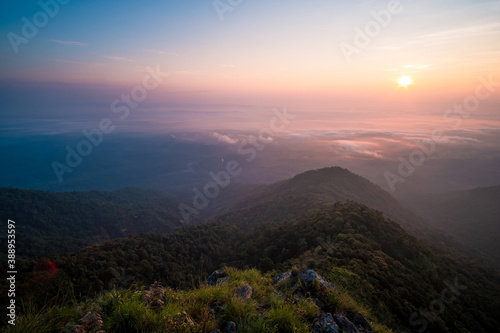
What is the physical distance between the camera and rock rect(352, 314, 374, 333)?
6.43 m

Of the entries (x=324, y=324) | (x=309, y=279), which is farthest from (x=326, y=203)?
(x=324, y=324)

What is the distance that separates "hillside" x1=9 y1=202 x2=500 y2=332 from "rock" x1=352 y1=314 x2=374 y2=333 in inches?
173

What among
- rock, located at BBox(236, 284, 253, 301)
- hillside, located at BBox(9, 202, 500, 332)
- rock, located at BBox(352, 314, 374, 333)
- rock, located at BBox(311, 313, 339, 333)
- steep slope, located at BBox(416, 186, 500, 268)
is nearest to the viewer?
rock, located at BBox(311, 313, 339, 333)

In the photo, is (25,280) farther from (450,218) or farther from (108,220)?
(450,218)

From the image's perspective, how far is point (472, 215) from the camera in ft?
347

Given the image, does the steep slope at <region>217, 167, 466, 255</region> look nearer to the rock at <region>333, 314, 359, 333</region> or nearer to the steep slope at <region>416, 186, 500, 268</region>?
the steep slope at <region>416, 186, 500, 268</region>

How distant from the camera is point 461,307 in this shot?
63.9ft

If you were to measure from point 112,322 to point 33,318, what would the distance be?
1.44 metres

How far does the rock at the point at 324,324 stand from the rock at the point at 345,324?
0.94 feet

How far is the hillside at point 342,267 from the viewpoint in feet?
46.4

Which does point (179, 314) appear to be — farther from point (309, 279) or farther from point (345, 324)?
point (309, 279)

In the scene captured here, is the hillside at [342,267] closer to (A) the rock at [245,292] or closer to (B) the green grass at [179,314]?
(B) the green grass at [179,314]

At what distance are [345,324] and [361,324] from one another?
2.19ft

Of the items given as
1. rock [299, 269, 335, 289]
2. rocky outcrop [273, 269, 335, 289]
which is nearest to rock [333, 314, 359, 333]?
rocky outcrop [273, 269, 335, 289]
